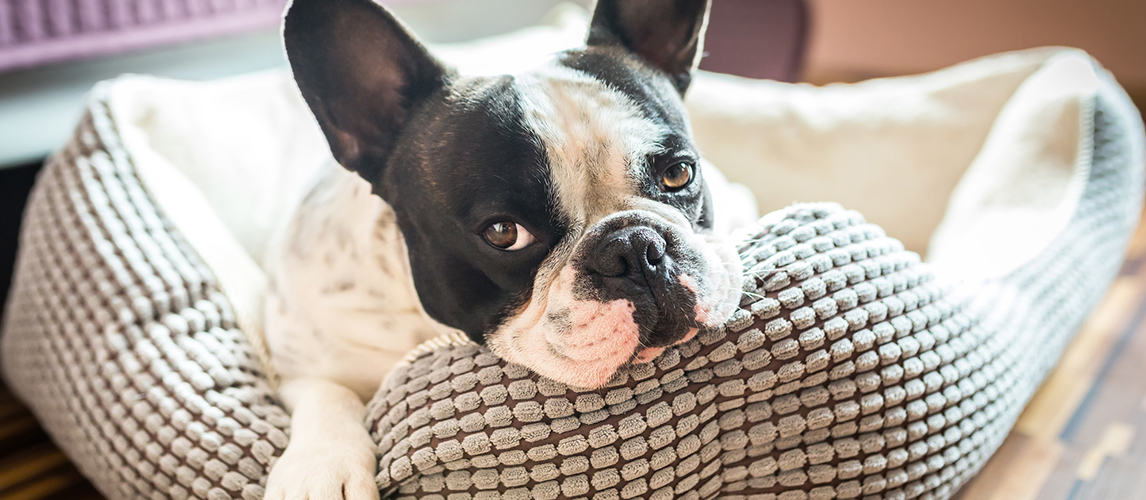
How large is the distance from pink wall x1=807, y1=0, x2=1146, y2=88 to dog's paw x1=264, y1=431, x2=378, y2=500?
9.37 feet

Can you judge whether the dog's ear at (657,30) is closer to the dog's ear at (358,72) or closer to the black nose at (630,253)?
the dog's ear at (358,72)

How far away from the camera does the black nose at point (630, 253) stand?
1.06m

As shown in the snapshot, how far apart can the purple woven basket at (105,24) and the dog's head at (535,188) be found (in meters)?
1.68

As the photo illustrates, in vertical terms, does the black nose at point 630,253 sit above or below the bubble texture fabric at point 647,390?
above

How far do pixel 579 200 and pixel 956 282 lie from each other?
2.29 ft

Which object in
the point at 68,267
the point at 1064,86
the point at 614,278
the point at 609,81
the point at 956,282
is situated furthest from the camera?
the point at 1064,86

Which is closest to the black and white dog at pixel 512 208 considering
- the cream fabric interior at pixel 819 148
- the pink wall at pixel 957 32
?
the cream fabric interior at pixel 819 148

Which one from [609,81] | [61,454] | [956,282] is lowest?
[61,454]

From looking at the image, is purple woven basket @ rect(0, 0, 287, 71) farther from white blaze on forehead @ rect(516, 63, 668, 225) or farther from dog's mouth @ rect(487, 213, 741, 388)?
dog's mouth @ rect(487, 213, 741, 388)

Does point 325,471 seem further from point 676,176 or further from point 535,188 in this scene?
point 676,176

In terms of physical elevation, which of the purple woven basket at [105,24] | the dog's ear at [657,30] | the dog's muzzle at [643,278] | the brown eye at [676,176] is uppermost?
the dog's ear at [657,30]

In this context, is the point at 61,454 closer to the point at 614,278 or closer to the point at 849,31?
the point at 614,278

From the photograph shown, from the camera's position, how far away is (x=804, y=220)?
133 cm

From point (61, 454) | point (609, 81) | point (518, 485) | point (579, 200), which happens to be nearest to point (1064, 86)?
point (609, 81)
